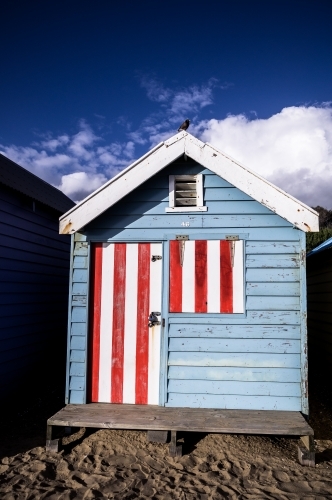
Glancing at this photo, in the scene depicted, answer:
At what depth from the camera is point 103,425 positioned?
4266 mm

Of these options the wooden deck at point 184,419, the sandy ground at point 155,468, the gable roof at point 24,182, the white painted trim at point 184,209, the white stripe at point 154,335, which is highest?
the gable roof at point 24,182

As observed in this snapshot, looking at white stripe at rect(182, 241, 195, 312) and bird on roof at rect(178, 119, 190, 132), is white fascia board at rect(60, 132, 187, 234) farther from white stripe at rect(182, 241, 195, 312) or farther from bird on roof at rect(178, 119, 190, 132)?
white stripe at rect(182, 241, 195, 312)

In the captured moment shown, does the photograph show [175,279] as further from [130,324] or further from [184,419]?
[184,419]

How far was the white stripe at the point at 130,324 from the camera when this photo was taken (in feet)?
16.4

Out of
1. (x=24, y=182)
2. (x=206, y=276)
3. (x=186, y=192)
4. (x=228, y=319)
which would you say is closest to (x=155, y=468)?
(x=228, y=319)

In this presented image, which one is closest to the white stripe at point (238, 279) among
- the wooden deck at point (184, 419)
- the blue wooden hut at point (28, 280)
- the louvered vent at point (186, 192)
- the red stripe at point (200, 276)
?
the red stripe at point (200, 276)

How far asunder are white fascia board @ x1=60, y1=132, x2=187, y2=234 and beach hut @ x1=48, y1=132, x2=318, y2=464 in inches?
0.6

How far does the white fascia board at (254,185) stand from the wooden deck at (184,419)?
2488mm

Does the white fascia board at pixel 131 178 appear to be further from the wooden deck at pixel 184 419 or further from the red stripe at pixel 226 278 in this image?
the wooden deck at pixel 184 419

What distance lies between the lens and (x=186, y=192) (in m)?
5.16

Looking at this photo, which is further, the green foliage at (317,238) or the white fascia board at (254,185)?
the green foliage at (317,238)

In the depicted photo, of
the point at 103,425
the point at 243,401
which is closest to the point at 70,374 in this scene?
the point at 103,425

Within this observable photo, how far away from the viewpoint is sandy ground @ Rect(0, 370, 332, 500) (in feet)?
11.8

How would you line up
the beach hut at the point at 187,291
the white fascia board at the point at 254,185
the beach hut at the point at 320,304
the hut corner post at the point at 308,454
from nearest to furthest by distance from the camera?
the hut corner post at the point at 308,454, the white fascia board at the point at 254,185, the beach hut at the point at 187,291, the beach hut at the point at 320,304
